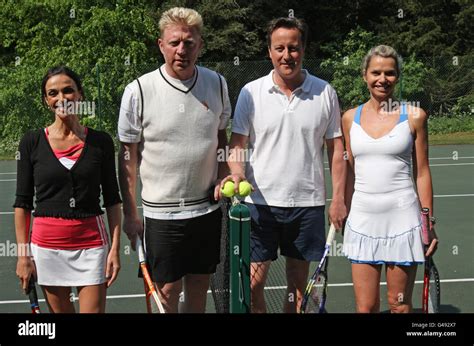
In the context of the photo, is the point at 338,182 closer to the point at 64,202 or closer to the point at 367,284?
the point at 367,284

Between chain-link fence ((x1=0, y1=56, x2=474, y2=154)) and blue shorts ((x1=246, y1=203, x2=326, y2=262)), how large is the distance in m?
11.1

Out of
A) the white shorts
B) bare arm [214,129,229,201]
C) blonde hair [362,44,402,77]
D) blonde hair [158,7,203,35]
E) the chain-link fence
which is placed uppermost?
the chain-link fence

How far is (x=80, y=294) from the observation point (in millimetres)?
3367

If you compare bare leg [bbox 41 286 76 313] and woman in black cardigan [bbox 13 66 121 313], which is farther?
bare leg [bbox 41 286 76 313]

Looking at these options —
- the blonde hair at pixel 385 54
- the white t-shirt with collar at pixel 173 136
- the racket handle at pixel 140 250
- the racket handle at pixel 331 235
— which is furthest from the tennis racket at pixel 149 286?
the blonde hair at pixel 385 54

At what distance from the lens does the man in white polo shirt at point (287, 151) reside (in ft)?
12.2

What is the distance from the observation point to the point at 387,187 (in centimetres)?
354

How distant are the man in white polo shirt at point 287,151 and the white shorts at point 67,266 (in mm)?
853

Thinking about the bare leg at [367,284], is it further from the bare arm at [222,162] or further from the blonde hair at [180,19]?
the blonde hair at [180,19]

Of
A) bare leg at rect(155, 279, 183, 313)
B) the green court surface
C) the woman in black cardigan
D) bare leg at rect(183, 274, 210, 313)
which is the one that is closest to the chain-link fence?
the green court surface

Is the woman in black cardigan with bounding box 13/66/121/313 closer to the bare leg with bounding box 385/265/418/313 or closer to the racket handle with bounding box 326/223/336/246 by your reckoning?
the racket handle with bounding box 326/223/336/246

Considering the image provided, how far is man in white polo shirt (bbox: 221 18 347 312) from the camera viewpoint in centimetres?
373

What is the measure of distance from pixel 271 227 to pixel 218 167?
1.44ft
